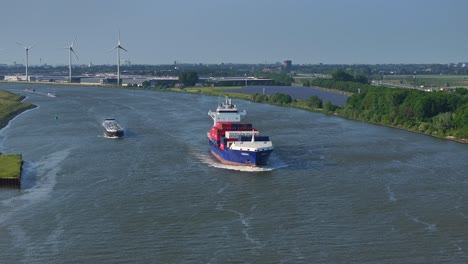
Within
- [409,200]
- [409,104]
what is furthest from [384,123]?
[409,200]

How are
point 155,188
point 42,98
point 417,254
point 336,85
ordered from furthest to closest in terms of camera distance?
point 336,85, point 42,98, point 155,188, point 417,254

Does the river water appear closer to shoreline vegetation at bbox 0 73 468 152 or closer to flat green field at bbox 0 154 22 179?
flat green field at bbox 0 154 22 179

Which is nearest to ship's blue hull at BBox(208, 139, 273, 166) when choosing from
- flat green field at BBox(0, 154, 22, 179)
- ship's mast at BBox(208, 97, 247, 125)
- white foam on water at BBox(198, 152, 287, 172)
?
white foam on water at BBox(198, 152, 287, 172)

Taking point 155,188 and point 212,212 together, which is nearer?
point 212,212

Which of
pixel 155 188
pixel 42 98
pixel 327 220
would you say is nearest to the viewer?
pixel 327 220

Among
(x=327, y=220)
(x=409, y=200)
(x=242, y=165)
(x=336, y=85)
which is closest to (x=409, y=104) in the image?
(x=242, y=165)

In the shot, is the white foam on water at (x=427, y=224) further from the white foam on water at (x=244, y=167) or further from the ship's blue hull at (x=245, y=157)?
the ship's blue hull at (x=245, y=157)

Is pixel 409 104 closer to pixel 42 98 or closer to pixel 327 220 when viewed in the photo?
pixel 327 220

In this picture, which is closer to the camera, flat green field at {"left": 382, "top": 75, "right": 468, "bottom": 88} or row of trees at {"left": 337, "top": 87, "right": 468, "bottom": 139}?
row of trees at {"left": 337, "top": 87, "right": 468, "bottom": 139}
